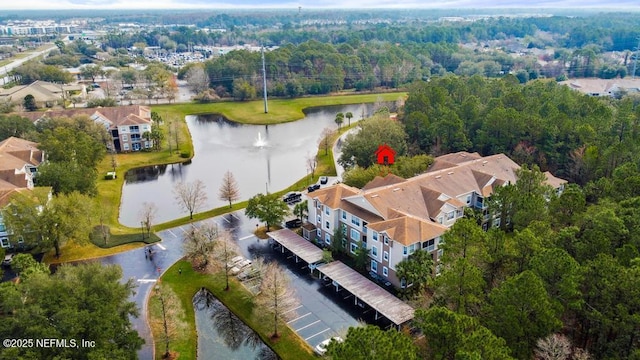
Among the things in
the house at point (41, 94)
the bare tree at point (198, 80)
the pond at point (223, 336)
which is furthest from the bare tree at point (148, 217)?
the bare tree at point (198, 80)

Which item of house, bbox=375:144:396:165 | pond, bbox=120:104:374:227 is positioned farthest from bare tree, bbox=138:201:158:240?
Result: house, bbox=375:144:396:165

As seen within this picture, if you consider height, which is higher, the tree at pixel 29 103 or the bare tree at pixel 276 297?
the tree at pixel 29 103

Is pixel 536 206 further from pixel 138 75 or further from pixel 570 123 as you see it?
pixel 138 75

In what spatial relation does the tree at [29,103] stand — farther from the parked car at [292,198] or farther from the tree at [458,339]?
the tree at [458,339]

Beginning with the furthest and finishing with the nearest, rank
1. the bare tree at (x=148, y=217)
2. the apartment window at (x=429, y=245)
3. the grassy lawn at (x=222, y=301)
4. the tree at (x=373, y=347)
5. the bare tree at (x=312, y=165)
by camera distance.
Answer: the bare tree at (x=312, y=165)
the bare tree at (x=148, y=217)
the apartment window at (x=429, y=245)
the grassy lawn at (x=222, y=301)
the tree at (x=373, y=347)

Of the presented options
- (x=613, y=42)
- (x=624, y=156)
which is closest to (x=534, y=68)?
(x=613, y=42)

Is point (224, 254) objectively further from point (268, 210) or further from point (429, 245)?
point (429, 245)

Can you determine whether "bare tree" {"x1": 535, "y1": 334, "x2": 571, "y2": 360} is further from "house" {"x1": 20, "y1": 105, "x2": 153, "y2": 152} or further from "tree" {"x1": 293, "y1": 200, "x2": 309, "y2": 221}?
"house" {"x1": 20, "y1": 105, "x2": 153, "y2": 152}
